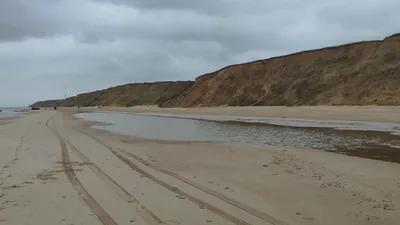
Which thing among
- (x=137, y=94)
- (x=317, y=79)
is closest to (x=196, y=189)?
(x=317, y=79)

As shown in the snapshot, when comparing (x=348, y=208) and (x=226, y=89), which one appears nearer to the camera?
(x=348, y=208)

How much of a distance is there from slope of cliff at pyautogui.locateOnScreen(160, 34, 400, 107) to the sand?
3489 cm

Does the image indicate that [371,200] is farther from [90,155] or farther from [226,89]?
[226,89]

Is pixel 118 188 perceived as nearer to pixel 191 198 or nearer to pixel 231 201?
pixel 191 198

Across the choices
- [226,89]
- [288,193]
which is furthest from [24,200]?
[226,89]

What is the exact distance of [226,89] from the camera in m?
78.3

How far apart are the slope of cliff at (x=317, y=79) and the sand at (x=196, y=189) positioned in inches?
1374

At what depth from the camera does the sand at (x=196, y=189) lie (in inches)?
226

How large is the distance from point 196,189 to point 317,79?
55.8m

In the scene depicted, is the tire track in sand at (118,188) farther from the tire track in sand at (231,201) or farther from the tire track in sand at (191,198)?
the tire track in sand at (231,201)

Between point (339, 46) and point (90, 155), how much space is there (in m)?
59.9

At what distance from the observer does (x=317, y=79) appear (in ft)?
196

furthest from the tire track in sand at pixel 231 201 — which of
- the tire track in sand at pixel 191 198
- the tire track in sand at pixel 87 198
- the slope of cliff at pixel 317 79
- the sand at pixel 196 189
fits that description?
the slope of cliff at pixel 317 79

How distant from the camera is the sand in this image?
18.8 feet
